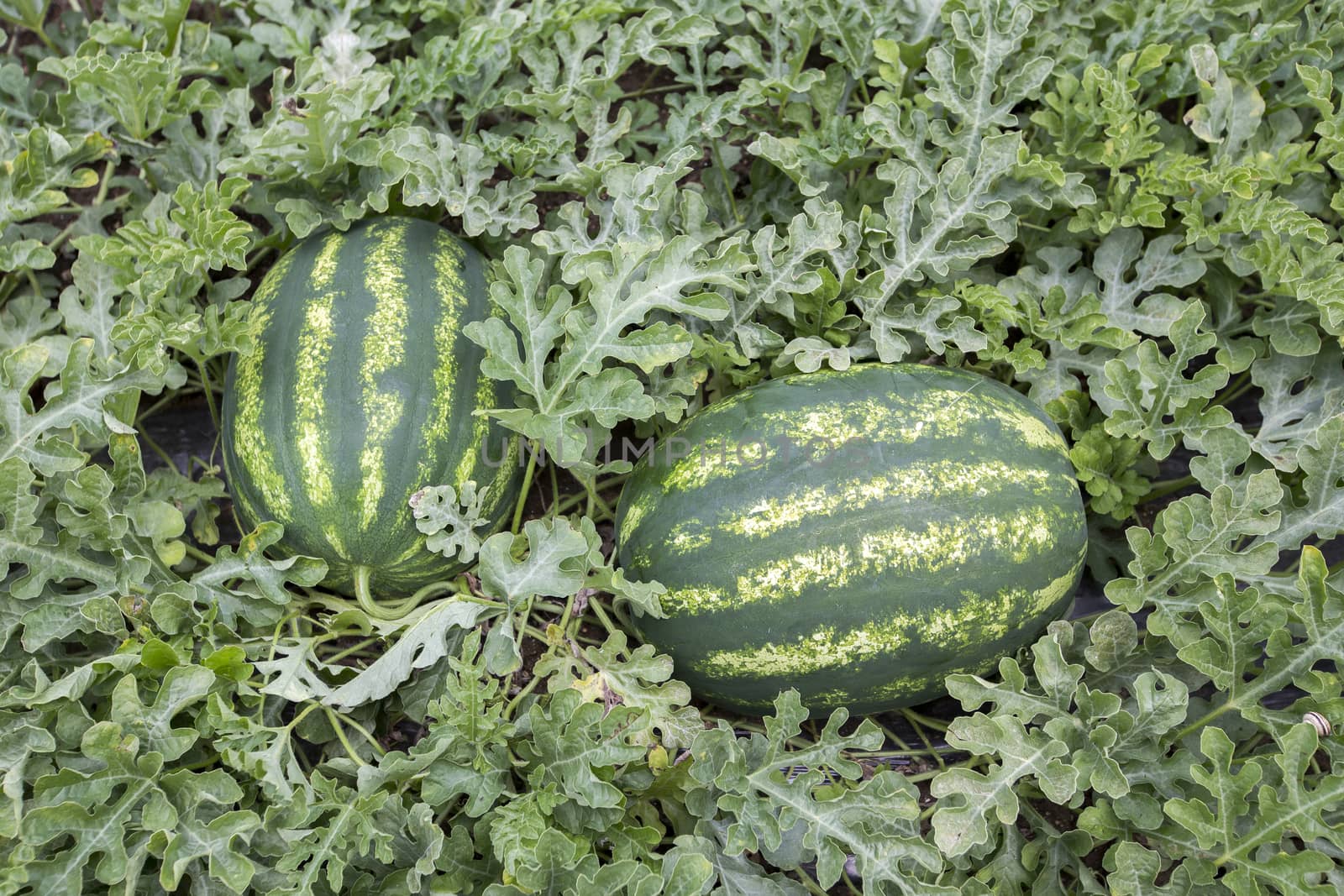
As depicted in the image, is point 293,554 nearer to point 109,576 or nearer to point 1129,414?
point 109,576

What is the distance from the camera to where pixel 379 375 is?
2150mm

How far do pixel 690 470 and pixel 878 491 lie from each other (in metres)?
0.41

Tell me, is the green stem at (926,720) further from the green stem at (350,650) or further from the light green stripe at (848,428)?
the green stem at (350,650)

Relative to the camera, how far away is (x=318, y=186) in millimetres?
2461

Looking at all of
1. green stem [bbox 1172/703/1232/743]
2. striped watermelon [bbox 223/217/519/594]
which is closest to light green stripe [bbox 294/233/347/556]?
striped watermelon [bbox 223/217/519/594]

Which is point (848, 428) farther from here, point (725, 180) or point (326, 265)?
point (326, 265)

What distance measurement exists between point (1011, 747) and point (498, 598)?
3.92ft

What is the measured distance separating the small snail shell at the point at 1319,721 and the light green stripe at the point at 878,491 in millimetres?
751

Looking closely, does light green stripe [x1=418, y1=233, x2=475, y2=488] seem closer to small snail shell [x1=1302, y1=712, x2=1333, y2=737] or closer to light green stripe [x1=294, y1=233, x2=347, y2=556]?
light green stripe [x1=294, y1=233, x2=347, y2=556]

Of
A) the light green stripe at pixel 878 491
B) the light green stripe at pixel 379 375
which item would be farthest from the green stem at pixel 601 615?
the light green stripe at pixel 379 375

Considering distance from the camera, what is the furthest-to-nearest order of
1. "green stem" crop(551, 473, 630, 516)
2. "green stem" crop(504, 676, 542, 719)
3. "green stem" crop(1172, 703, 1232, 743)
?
"green stem" crop(551, 473, 630, 516) < "green stem" crop(504, 676, 542, 719) < "green stem" crop(1172, 703, 1232, 743)

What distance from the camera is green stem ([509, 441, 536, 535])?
2.35 metres

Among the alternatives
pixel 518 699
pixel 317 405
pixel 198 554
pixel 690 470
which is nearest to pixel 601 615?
pixel 518 699

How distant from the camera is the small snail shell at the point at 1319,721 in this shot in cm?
209
